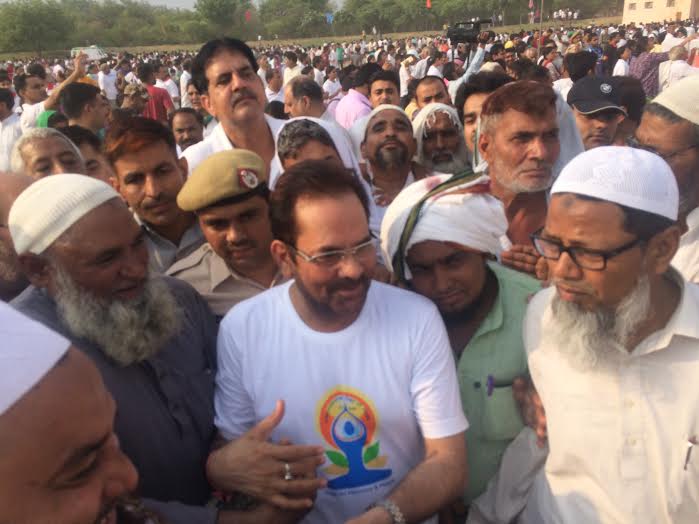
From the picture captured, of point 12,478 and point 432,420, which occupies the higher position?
point 12,478

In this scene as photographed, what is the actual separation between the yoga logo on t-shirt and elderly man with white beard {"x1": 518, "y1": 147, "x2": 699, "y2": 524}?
25.7 inches

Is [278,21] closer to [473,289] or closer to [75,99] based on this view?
[75,99]

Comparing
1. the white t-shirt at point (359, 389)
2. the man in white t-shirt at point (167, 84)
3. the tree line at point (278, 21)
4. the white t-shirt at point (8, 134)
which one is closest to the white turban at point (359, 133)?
the white t-shirt at point (359, 389)

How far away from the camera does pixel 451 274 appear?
88.8 inches

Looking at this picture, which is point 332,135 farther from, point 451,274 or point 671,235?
point 671,235

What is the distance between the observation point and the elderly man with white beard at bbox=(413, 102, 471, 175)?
4352mm

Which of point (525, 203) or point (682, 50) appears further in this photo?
point (682, 50)

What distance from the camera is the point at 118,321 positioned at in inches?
77.8

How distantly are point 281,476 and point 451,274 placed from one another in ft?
3.33

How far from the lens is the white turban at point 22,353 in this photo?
92 cm

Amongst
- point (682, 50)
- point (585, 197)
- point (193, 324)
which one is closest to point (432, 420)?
point (585, 197)

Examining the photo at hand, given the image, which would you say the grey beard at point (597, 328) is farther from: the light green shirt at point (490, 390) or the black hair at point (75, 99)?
the black hair at point (75, 99)

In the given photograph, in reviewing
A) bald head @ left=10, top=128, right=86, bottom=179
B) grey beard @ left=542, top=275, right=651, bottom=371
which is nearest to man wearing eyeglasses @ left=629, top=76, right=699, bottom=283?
grey beard @ left=542, top=275, right=651, bottom=371

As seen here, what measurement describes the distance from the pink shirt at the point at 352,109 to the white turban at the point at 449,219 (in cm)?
446
